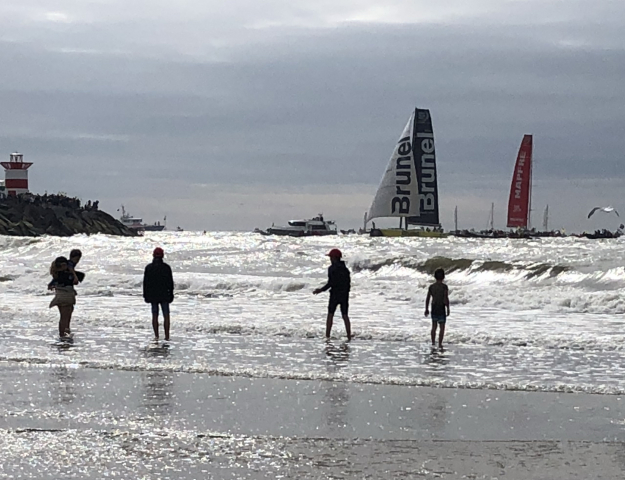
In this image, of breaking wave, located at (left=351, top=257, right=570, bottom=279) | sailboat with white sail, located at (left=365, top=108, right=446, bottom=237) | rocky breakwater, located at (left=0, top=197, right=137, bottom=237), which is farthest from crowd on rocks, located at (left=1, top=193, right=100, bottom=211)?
breaking wave, located at (left=351, top=257, right=570, bottom=279)

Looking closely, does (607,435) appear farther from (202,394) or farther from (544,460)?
(202,394)

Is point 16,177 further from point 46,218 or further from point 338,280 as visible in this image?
point 338,280

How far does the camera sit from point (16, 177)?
98.7m

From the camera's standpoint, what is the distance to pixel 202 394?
8.58 meters

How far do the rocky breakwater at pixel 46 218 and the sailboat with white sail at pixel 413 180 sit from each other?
33283 mm

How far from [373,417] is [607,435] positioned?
1789mm

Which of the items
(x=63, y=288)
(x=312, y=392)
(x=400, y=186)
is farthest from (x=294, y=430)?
(x=400, y=186)

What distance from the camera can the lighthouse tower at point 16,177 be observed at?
3846 inches

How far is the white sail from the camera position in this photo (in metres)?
67.1

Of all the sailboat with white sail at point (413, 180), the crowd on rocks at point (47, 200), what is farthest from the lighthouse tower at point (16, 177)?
the sailboat with white sail at point (413, 180)

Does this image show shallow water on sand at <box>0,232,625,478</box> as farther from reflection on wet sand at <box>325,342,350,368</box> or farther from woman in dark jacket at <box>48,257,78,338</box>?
woman in dark jacket at <box>48,257,78,338</box>

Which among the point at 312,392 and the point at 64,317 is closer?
the point at 312,392

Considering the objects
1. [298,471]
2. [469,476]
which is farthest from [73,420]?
[469,476]

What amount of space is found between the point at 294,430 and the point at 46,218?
284 ft
